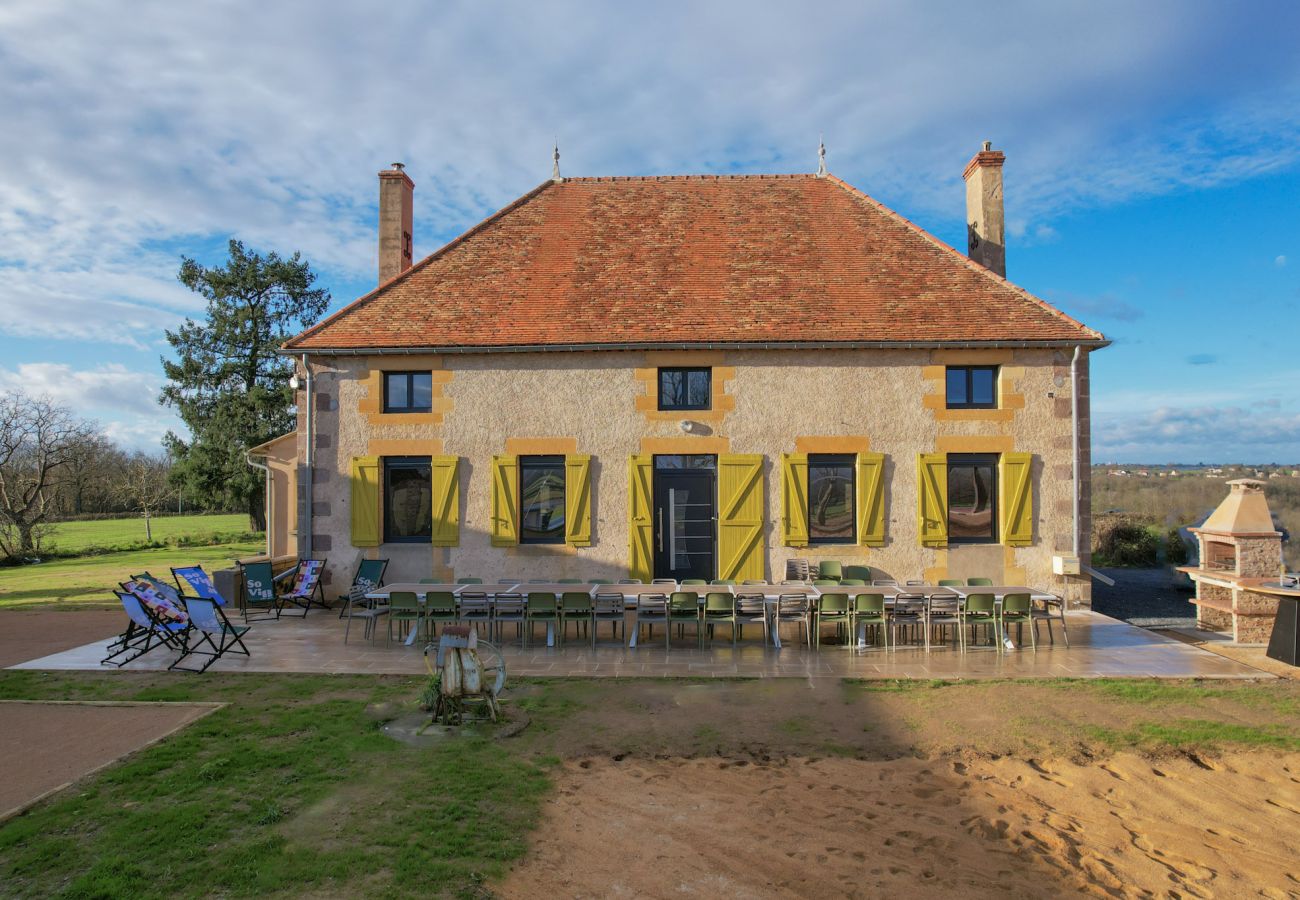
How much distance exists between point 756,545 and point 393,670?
5859 mm

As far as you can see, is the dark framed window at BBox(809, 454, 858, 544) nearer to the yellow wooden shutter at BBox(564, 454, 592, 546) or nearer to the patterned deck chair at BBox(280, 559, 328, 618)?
the yellow wooden shutter at BBox(564, 454, 592, 546)

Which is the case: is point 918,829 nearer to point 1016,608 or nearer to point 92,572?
point 1016,608

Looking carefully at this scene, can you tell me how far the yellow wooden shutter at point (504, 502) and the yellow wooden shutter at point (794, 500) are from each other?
Result: 4.20m

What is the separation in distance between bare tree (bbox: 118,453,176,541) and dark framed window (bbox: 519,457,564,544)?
20598 millimetres

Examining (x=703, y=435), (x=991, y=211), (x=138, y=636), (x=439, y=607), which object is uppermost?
(x=991, y=211)

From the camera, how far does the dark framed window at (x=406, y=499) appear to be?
12.8 m

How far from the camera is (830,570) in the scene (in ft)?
39.1

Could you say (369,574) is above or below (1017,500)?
below

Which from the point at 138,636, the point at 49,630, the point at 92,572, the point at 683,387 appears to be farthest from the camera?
the point at 92,572

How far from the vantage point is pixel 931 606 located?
9.59m

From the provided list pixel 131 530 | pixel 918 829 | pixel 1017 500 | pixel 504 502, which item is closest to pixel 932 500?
pixel 1017 500

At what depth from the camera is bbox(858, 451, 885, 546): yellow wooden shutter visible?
12242 millimetres

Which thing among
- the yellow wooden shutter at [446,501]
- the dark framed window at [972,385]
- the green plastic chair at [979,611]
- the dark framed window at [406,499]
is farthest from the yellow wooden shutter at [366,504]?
the dark framed window at [972,385]

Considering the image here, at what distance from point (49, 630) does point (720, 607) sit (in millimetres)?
9589
